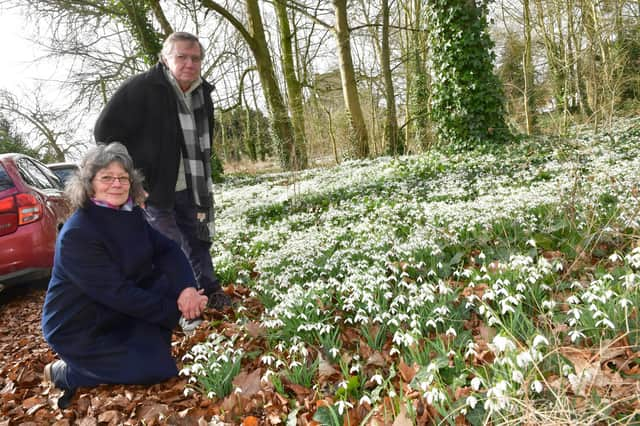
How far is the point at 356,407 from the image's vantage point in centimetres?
203

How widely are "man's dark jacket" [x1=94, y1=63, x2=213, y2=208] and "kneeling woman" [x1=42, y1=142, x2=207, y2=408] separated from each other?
0.70 meters

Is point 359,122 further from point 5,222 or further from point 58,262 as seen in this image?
point 58,262

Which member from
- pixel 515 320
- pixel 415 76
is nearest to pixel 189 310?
pixel 515 320

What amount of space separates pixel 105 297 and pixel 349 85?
12.0 meters

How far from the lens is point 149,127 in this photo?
11.3 ft

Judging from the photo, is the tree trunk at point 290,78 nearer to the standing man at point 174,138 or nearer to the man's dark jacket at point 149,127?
the standing man at point 174,138

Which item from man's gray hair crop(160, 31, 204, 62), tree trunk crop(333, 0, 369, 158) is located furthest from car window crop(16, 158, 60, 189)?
tree trunk crop(333, 0, 369, 158)

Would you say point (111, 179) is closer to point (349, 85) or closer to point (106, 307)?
point (106, 307)

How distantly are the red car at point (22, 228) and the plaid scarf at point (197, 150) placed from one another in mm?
1426

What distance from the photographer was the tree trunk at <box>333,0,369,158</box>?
12641mm

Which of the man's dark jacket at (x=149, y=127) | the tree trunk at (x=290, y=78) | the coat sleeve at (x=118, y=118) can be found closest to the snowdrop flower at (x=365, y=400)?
the man's dark jacket at (x=149, y=127)

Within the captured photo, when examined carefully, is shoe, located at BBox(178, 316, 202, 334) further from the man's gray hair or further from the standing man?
the man's gray hair

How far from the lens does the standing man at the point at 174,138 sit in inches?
132

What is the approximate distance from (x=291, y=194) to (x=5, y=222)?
519 cm
